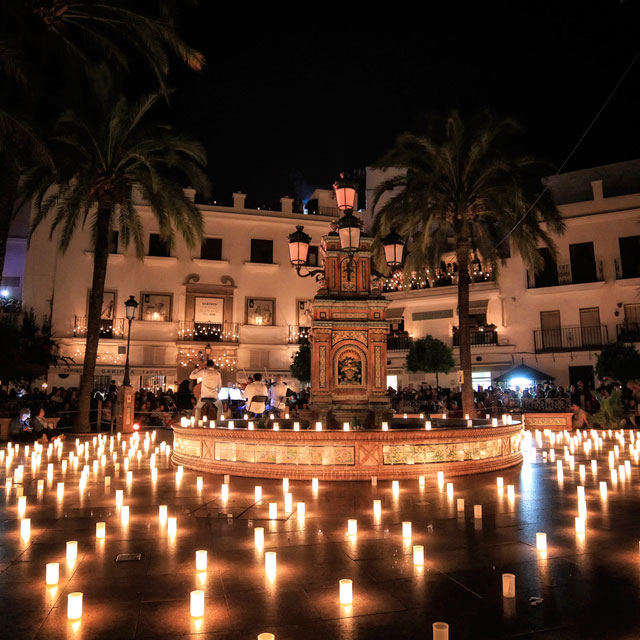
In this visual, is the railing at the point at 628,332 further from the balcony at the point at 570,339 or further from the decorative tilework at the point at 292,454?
the decorative tilework at the point at 292,454

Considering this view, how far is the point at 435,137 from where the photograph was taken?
679 inches

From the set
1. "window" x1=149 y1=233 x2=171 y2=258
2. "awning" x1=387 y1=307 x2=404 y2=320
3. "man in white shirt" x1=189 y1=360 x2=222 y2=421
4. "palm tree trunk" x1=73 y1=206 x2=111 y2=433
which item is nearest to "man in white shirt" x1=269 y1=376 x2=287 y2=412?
"man in white shirt" x1=189 y1=360 x2=222 y2=421

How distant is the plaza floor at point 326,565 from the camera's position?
10.8 feet

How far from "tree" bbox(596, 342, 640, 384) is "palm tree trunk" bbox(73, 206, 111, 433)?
20244 mm

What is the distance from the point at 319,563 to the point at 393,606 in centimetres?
103

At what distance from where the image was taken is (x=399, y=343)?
111ft

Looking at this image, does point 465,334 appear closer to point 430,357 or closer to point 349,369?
point 349,369

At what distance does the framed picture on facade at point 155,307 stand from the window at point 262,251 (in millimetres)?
5729

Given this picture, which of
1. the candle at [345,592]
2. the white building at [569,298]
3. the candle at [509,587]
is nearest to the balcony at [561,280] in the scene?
the white building at [569,298]

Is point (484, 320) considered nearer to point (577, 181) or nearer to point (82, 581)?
point (577, 181)

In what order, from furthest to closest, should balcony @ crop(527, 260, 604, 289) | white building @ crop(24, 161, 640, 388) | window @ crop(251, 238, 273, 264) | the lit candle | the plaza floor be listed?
window @ crop(251, 238, 273, 264), balcony @ crop(527, 260, 604, 289), white building @ crop(24, 161, 640, 388), the lit candle, the plaza floor

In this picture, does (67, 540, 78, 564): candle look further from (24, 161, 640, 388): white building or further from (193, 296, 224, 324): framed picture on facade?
(193, 296, 224, 324): framed picture on facade

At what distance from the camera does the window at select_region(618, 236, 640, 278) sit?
28734mm

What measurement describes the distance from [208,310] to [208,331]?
51.3 inches
